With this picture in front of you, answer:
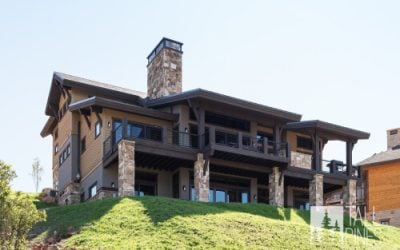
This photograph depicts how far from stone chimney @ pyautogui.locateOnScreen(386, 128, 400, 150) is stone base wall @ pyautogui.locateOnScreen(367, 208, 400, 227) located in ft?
18.7

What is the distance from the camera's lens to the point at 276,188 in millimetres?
34094

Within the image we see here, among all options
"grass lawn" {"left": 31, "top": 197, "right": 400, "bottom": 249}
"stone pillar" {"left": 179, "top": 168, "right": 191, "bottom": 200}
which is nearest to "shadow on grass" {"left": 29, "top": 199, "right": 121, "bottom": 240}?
"grass lawn" {"left": 31, "top": 197, "right": 400, "bottom": 249}

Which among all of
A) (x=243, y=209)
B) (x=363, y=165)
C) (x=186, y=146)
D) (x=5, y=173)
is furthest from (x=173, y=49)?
(x=5, y=173)

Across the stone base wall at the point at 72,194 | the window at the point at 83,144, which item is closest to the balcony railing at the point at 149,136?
the window at the point at 83,144

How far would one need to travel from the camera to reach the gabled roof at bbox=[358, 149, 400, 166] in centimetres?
4314

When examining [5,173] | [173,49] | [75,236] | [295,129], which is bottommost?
[75,236]

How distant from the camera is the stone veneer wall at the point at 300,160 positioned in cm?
3700

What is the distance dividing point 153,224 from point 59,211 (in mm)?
5314

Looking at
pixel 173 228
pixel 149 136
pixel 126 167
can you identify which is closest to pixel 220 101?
pixel 149 136

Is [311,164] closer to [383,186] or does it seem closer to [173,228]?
[383,186]

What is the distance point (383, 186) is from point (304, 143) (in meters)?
7.97

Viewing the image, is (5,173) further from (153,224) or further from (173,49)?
(173,49)

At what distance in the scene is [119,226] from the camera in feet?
76.4

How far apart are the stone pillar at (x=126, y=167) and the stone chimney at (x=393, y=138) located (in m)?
22.8
